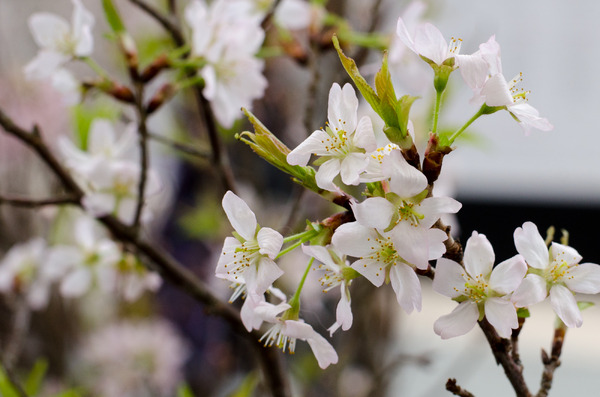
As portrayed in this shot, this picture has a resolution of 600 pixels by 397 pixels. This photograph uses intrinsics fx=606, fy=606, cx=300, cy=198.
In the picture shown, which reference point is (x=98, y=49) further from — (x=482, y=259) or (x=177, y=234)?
(x=482, y=259)

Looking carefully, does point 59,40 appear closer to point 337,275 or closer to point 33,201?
point 33,201

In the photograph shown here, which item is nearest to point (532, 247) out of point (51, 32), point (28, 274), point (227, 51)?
point (227, 51)

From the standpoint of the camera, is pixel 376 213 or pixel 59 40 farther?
pixel 59 40

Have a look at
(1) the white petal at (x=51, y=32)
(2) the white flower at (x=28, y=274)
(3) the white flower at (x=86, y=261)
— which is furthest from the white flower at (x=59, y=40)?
(2) the white flower at (x=28, y=274)

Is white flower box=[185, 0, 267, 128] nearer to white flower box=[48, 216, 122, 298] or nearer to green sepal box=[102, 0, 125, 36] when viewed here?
green sepal box=[102, 0, 125, 36]

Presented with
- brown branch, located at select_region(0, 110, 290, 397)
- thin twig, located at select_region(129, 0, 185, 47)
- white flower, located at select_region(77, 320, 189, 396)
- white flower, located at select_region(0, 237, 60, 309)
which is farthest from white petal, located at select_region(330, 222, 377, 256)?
white flower, located at select_region(77, 320, 189, 396)

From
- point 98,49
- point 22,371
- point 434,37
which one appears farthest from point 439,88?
point 98,49
